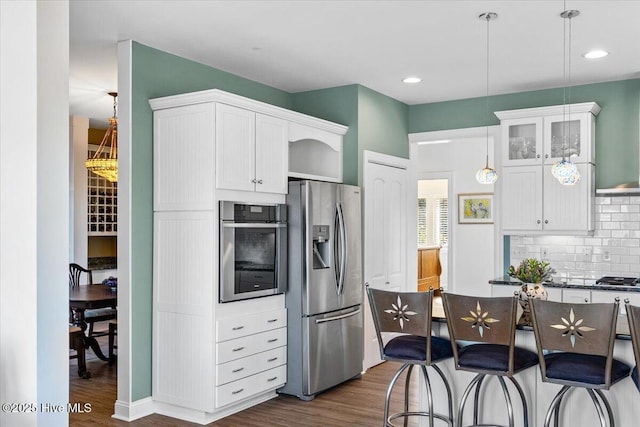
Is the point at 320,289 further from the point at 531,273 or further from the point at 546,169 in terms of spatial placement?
the point at 546,169

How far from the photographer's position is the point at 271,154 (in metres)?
4.45

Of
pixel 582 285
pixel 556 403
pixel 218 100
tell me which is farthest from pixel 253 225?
pixel 582 285

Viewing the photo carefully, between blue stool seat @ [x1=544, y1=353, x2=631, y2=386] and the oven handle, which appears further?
the oven handle

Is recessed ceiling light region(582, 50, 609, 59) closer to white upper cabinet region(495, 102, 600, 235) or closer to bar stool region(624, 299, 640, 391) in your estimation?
white upper cabinet region(495, 102, 600, 235)

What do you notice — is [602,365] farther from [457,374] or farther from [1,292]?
[1,292]

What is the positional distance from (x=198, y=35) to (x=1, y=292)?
2379 mm

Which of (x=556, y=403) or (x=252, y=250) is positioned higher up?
(x=252, y=250)

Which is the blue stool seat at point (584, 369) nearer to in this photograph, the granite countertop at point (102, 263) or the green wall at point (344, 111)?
the green wall at point (344, 111)

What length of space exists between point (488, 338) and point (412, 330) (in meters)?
0.42

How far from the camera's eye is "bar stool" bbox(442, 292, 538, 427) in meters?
2.92

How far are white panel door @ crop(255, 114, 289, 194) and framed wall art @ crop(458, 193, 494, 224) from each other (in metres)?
5.33

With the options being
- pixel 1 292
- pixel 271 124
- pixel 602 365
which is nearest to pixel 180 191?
pixel 271 124

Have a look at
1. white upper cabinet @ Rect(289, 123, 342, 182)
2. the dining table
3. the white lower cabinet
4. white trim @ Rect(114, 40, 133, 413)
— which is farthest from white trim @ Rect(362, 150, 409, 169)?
the dining table

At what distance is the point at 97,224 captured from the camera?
8172 millimetres
